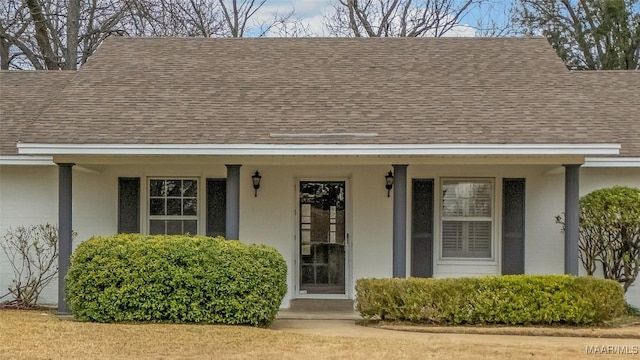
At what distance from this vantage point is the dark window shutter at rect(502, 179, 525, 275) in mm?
11312

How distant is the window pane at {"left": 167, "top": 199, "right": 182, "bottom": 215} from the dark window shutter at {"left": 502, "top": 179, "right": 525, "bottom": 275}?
5439 millimetres

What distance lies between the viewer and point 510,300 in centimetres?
938

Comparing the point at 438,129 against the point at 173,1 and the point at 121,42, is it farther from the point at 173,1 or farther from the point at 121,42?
the point at 173,1

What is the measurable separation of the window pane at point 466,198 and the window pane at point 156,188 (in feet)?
15.7

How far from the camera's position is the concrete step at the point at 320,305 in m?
11.1

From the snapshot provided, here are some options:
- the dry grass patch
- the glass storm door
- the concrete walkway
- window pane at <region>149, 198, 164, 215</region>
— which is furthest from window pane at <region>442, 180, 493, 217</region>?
window pane at <region>149, 198, 164, 215</region>

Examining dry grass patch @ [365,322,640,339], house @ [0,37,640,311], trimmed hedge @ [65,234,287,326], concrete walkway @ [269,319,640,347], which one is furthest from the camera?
house @ [0,37,640,311]

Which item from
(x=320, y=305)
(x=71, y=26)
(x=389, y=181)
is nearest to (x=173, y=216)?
(x=320, y=305)

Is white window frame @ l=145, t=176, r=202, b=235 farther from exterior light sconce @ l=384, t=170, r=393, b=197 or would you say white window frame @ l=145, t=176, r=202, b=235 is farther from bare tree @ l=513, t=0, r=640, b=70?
bare tree @ l=513, t=0, r=640, b=70

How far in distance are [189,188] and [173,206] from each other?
16.0 inches

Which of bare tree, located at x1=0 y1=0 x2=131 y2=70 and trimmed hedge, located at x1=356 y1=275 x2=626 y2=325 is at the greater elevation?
bare tree, located at x1=0 y1=0 x2=131 y2=70

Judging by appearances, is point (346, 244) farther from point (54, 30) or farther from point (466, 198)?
point (54, 30)

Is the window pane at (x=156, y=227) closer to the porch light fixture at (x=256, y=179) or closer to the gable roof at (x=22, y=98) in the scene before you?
the porch light fixture at (x=256, y=179)

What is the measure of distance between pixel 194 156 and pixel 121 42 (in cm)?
500
